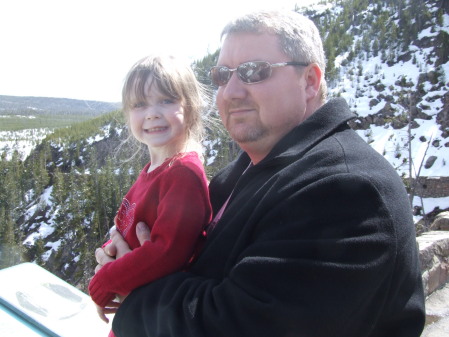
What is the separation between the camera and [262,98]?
4.92 ft

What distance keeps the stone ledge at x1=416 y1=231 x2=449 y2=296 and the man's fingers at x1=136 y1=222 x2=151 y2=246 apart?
257 cm

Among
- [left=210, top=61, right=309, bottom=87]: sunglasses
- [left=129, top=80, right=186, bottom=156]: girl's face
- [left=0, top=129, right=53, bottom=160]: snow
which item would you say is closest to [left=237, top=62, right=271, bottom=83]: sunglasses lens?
[left=210, top=61, right=309, bottom=87]: sunglasses

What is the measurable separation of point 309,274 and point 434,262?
10.0 feet

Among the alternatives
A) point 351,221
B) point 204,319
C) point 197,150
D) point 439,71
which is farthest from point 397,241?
point 439,71

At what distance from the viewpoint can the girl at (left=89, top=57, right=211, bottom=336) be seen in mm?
1425

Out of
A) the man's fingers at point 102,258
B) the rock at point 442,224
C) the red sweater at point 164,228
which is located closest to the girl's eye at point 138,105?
the red sweater at point 164,228

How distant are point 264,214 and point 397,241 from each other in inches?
12.9

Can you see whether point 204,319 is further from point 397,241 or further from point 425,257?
point 425,257

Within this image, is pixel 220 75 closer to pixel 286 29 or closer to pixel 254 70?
pixel 254 70

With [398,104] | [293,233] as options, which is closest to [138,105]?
[293,233]

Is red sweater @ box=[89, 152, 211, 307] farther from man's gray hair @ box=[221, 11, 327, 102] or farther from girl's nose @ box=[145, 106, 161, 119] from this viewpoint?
man's gray hair @ box=[221, 11, 327, 102]

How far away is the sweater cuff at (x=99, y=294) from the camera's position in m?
1.50

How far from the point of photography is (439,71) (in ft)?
87.7

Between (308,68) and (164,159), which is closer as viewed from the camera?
(308,68)
